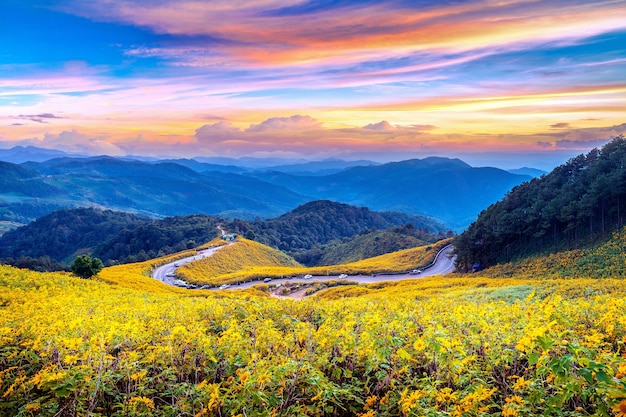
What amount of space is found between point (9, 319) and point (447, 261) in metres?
63.1

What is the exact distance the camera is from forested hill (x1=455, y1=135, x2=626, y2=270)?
131 ft

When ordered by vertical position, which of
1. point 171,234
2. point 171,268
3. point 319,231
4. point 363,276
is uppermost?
point 171,268

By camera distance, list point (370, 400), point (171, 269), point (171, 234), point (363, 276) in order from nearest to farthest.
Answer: point (370, 400), point (363, 276), point (171, 269), point (171, 234)

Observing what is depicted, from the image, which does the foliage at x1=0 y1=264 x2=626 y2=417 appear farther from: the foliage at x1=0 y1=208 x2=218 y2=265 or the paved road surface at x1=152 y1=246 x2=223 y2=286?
the foliage at x1=0 y1=208 x2=218 y2=265

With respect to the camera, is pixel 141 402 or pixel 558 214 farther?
pixel 558 214

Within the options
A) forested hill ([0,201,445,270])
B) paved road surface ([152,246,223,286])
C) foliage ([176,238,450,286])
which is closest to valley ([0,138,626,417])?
paved road surface ([152,246,223,286])

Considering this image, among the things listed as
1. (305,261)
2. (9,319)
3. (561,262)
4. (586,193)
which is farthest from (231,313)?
(305,261)

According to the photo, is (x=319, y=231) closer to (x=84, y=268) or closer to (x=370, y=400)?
(x=84, y=268)

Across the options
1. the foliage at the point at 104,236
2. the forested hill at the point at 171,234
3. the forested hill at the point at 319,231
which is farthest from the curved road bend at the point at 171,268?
the forested hill at the point at 319,231

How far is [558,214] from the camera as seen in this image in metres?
42.8

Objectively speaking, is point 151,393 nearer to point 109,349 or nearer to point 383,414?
point 109,349

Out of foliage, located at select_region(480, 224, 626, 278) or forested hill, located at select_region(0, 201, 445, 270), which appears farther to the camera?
forested hill, located at select_region(0, 201, 445, 270)

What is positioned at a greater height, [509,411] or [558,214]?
[509,411]

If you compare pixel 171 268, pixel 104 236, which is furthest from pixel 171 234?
pixel 104 236
